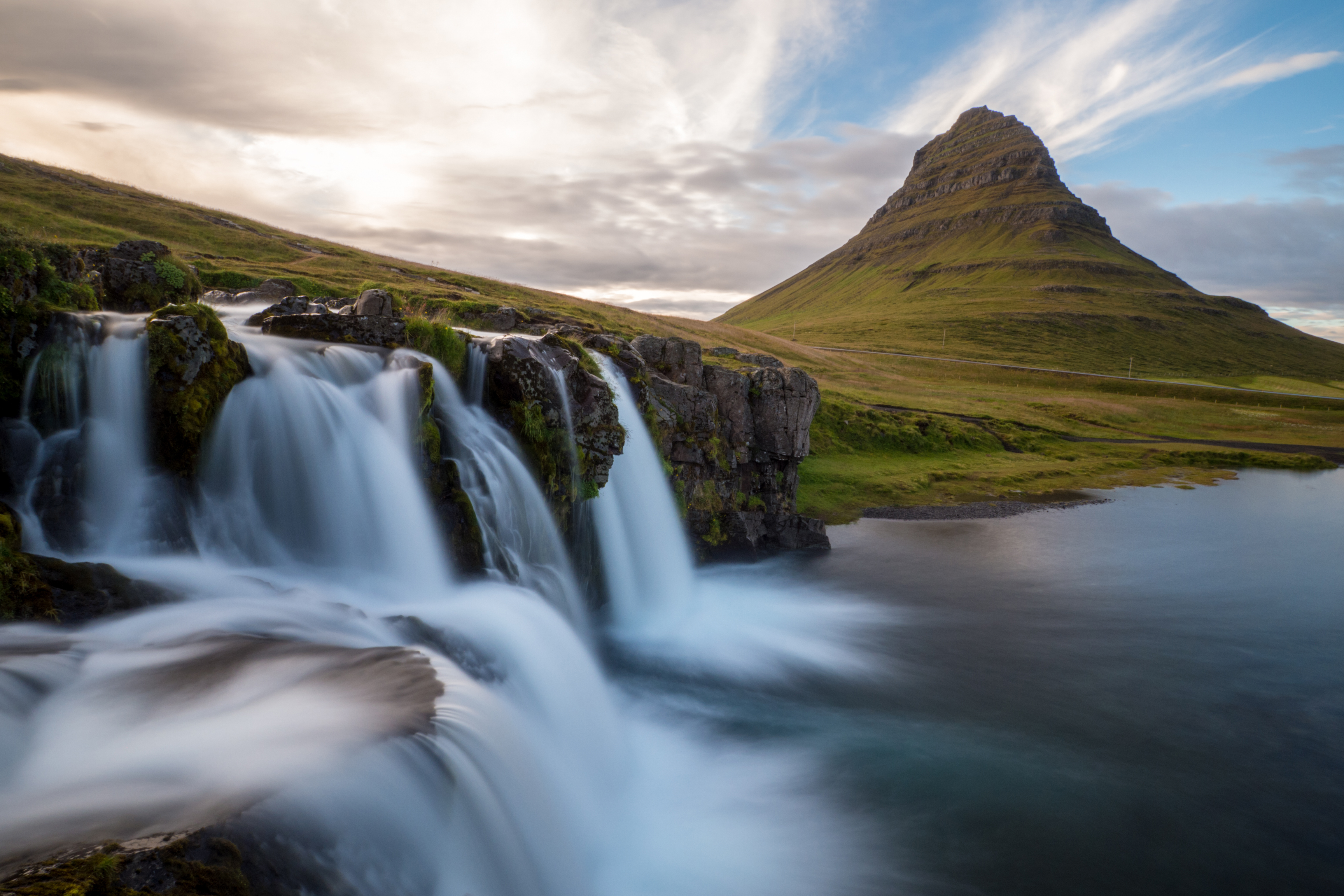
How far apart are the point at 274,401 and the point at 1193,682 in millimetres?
23293

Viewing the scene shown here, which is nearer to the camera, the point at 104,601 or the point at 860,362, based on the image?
the point at 104,601

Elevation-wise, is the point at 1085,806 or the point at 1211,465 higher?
the point at 1211,465

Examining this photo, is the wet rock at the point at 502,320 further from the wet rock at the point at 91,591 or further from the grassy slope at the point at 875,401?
the wet rock at the point at 91,591

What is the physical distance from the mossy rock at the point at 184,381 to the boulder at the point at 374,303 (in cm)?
570

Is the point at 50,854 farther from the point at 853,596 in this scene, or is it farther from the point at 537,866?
the point at 853,596

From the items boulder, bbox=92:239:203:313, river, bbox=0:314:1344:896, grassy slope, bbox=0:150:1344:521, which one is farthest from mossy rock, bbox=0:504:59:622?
grassy slope, bbox=0:150:1344:521

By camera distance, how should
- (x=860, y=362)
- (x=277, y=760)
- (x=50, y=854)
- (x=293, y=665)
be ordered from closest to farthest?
(x=50, y=854)
(x=277, y=760)
(x=293, y=665)
(x=860, y=362)

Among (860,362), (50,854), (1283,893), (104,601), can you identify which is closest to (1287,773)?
(1283,893)

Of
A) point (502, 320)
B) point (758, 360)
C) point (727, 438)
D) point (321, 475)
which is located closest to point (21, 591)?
point (321, 475)

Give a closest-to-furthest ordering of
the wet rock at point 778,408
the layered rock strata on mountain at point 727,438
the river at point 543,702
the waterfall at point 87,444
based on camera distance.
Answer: the river at point 543,702
the waterfall at point 87,444
the layered rock strata on mountain at point 727,438
the wet rock at point 778,408

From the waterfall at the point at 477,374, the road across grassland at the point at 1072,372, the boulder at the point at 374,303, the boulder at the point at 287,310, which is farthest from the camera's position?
the road across grassland at the point at 1072,372

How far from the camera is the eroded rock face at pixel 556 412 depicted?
692 inches

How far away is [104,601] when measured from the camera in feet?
30.1

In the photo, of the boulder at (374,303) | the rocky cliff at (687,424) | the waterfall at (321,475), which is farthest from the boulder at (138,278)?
the rocky cliff at (687,424)
